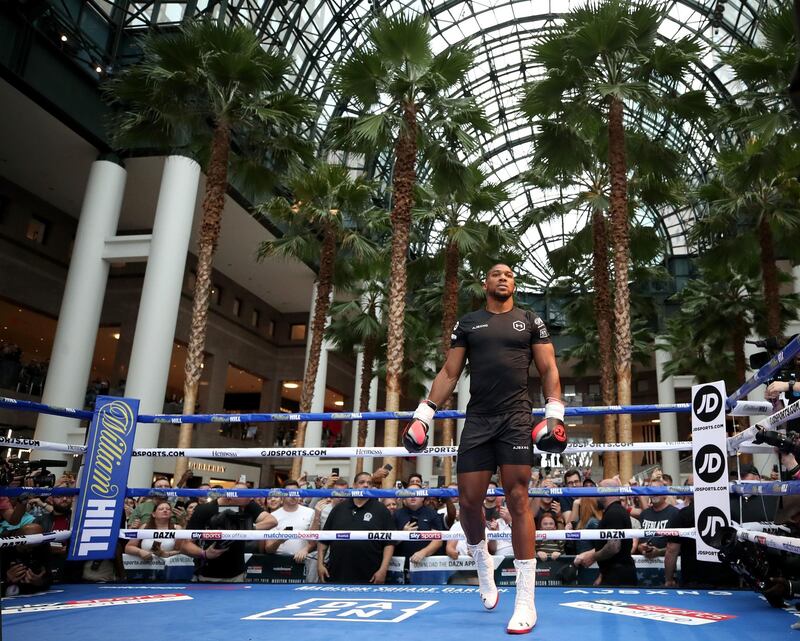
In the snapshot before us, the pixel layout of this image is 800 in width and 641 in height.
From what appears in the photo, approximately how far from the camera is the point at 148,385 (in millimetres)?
15891

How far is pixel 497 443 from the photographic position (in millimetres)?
3465

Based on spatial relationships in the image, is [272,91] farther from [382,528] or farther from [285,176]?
[382,528]

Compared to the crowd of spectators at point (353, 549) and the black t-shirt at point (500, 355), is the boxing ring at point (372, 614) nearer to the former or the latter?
the crowd of spectators at point (353, 549)

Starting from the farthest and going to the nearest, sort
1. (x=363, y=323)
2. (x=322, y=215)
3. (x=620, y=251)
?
(x=363, y=323), (x=322, y=215), (x=620, y=251)

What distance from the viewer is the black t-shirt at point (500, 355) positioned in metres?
3.51

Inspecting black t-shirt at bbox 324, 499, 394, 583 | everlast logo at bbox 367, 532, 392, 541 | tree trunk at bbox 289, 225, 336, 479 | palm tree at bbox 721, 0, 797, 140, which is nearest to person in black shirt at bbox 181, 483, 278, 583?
black t-shirt at bbox 324, 499, 394, 583

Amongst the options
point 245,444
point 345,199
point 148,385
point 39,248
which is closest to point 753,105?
point 345,199

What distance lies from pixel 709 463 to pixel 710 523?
1.32 ft

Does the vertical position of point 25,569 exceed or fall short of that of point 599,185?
it falls short

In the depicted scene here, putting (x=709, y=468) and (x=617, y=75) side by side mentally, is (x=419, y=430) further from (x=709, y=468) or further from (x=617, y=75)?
(x=617, y=75)

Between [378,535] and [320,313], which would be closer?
[378,535]

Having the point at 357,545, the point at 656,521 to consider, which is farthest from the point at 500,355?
the point at 656,521

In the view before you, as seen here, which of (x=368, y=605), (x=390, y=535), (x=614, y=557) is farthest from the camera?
(x=614, y=557)

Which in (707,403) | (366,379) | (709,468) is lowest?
(709,468)
